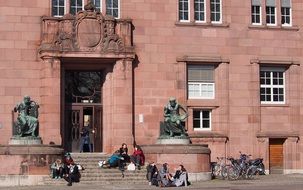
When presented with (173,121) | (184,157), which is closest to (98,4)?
(173,121)

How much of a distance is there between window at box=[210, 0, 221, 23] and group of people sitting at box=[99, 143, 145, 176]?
30.9ft

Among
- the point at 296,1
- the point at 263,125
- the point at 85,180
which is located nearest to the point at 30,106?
the point at 85,180

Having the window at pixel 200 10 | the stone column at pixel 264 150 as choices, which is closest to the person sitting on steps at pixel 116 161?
the stone column at pixel 264 150

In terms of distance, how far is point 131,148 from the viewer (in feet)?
119

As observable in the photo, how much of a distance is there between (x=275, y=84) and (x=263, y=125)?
2523 mm

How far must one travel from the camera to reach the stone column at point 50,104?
35438 mm

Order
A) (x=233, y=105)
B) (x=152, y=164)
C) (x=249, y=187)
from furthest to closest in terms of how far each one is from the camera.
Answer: (x=233, y=105), (x=152, y=164), (x=249, y=187)

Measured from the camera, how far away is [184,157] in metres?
33.3

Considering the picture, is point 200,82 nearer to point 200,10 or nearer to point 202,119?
point 202,119

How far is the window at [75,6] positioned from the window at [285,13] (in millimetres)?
11504

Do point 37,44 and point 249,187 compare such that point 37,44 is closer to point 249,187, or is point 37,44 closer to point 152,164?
point 152,164

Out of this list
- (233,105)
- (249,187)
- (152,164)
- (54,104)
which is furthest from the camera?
(233,105)

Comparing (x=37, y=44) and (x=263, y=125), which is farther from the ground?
(x=37, y=44)

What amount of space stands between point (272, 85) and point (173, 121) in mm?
8460
